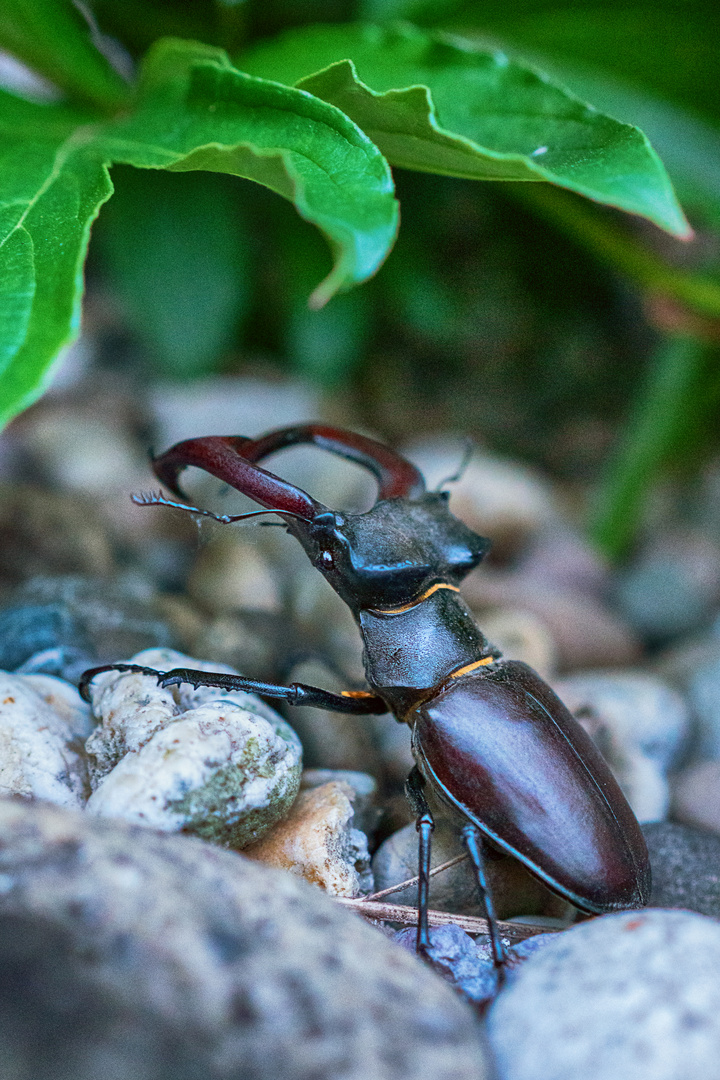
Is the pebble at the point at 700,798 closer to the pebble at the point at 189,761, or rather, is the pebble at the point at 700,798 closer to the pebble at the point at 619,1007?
the pebble at the point at 619,1007

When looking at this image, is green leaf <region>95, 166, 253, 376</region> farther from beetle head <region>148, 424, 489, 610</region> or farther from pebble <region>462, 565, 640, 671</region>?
beetle head <region>148, 424, 489, 610</region>

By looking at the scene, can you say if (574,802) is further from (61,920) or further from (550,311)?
(550,311)

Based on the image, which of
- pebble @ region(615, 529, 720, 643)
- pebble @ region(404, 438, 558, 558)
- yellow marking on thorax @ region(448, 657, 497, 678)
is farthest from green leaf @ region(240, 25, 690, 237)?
pebble @ region(615, 529, 720, 643)

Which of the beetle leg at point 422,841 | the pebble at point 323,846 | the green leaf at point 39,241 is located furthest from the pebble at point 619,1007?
the green leaf at point 39,241

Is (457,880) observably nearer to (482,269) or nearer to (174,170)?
(174,170)

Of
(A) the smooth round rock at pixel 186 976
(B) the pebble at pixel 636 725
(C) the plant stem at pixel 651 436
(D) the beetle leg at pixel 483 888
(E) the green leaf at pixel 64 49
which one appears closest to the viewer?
(A) the smooth round rock at pixel 186 976

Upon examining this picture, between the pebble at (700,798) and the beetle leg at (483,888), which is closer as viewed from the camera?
the beetle leg at (483,888)
